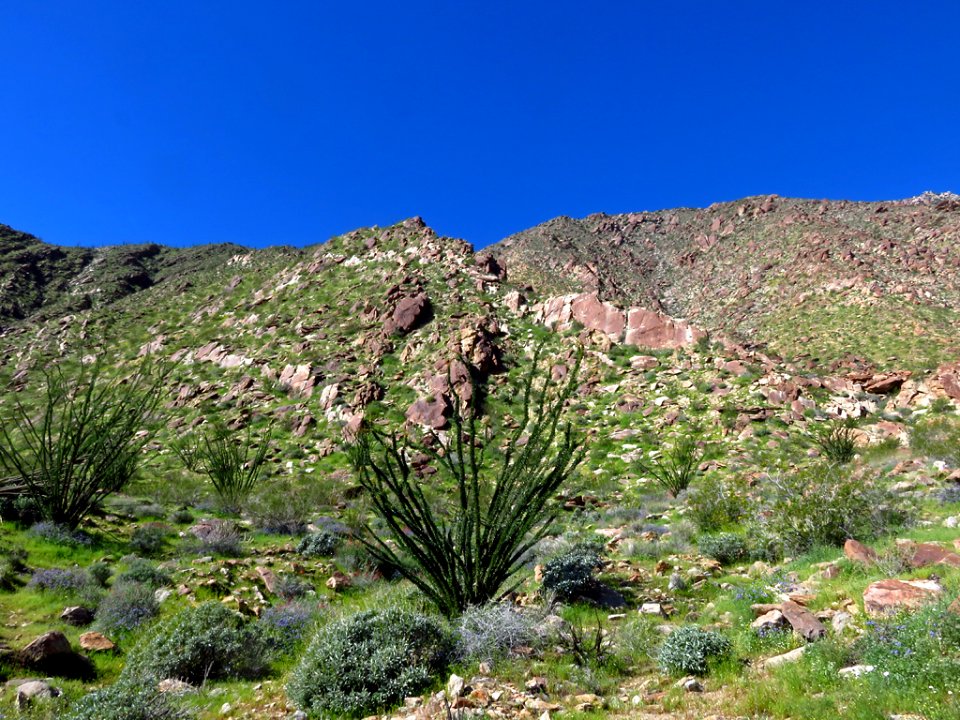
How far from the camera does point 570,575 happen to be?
867cm

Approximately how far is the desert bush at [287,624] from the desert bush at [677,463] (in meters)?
12.5

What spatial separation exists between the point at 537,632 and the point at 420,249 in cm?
3531

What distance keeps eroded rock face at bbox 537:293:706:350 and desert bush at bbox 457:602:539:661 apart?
23678mm

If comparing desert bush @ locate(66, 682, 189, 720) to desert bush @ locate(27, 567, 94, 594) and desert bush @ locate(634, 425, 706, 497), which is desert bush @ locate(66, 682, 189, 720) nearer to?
desert bush @ locate(27, 567, 94, 594)

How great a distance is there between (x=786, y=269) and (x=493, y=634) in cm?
6131

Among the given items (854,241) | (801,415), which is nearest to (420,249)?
(801,415)

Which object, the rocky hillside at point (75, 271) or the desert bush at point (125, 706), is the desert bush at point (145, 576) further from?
the rocky hillside at point (75, 271)

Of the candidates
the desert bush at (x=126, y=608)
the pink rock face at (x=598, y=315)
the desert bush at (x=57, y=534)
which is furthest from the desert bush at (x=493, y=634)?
the pink rock face at (x=598, y=315)

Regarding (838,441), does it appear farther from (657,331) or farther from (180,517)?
(180,517)

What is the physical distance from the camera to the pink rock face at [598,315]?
29.7 meters

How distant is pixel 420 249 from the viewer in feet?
129

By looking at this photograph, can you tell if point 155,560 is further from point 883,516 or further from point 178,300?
point 178,300

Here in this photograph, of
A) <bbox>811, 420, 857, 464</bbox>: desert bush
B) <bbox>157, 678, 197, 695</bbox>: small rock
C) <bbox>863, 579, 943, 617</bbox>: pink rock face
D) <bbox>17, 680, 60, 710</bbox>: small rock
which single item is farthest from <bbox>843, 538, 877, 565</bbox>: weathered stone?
<bbox>17, 680, 60, 710</bbox>: small rock

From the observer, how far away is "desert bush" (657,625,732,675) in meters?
5.61
